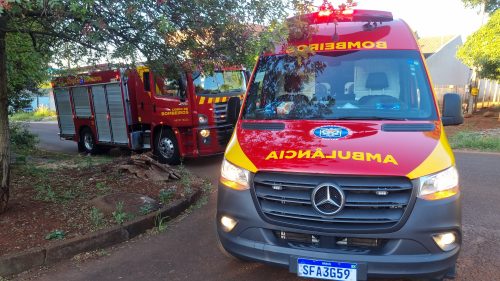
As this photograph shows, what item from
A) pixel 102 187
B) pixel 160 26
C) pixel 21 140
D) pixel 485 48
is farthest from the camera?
pixel 485 48

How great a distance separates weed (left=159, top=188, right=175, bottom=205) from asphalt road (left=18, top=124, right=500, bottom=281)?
1.36 feet

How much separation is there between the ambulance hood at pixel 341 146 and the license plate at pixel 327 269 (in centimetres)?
62

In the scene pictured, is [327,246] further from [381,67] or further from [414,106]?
[381,67]

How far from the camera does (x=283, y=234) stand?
308 centimetres

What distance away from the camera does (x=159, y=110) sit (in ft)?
31.9

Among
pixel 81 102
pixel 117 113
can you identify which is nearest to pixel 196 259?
pixel 117 113

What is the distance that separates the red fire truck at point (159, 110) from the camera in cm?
912

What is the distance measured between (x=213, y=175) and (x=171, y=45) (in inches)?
161

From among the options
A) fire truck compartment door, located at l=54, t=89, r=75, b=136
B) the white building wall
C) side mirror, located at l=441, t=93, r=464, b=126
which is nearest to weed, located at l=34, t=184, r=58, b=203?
side mirror, located at l=441, t=93, r=464, b=126

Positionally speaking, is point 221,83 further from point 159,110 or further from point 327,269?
point 327,269

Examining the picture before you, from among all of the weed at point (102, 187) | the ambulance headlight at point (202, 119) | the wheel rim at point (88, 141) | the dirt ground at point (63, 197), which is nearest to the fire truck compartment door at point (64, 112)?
the wheel rim at point (88, 141)

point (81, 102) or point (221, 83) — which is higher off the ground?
point (221, 83)

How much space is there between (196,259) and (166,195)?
6.30 ft

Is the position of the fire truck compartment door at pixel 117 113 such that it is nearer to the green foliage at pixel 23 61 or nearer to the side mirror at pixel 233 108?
the green foliage at pixel 23 61
